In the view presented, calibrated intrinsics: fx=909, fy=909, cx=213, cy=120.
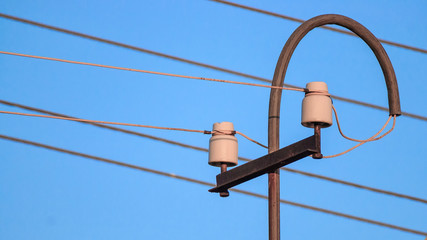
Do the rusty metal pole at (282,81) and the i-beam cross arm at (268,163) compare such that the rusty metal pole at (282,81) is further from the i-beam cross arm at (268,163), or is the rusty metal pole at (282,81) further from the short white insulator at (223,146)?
the short white insulator at (223,146)

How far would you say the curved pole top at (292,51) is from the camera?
7.02 meters

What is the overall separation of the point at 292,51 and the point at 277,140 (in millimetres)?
765

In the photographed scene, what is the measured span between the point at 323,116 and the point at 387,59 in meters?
1.07

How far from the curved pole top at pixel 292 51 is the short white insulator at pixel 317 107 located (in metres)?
0.43

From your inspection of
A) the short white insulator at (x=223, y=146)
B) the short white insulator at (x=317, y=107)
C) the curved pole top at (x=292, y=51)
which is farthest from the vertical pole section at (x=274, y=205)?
the short white insulator at (x=317, y=107)

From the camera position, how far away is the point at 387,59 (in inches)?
287

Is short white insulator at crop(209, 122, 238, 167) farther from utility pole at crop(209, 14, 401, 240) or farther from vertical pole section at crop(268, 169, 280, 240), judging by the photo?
vertical pole section at crop(268, 169, 280, 240)

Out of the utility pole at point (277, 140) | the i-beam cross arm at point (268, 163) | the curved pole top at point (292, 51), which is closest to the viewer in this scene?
the i-beam cross arm at point (268, 163)

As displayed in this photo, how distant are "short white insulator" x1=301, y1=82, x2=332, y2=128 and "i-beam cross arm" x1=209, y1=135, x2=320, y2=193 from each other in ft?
0.42

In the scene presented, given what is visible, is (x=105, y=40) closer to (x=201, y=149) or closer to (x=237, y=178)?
(x=201, y=149)

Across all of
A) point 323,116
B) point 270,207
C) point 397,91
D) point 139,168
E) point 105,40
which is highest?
point 105,40

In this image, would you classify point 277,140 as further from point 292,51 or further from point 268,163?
point 292,51

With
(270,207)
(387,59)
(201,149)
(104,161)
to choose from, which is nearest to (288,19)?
(201,149)

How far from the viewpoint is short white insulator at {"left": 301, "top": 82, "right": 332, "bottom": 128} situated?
6.53m
